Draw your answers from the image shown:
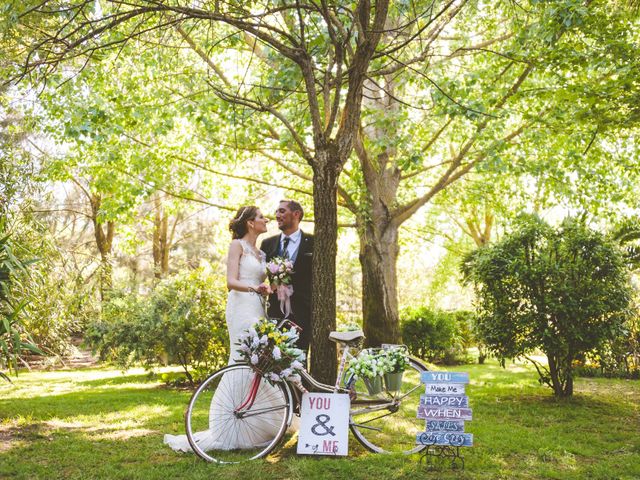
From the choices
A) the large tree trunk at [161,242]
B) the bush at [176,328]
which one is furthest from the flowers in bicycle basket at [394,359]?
the large tree trunk at [161,242]

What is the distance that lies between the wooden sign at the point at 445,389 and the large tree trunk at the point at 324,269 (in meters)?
1.19

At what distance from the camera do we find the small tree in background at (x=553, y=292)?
7789 mm

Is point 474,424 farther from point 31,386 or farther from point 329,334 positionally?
point 31,386

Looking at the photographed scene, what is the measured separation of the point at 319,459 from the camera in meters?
5.02

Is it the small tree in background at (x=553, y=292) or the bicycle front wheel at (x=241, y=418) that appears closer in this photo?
the bicycle front wheel at (x=241, y=418)

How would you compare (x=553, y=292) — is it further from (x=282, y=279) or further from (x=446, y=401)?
(x=282, y=279)

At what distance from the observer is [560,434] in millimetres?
6320

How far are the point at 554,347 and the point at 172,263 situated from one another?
24.9 metres

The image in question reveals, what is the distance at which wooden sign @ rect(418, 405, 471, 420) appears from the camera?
4789 millimetres

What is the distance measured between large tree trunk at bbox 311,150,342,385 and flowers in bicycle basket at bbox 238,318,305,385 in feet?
1.97

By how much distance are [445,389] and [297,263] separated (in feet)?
6.91

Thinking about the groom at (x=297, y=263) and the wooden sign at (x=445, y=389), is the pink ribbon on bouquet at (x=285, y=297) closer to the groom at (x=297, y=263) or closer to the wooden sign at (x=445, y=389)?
the groom at (x=297, y=263)

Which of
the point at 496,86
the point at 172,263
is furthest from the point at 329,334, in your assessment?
the point at 172,263

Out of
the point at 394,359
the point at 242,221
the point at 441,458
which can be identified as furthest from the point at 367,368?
the point at 242,221
